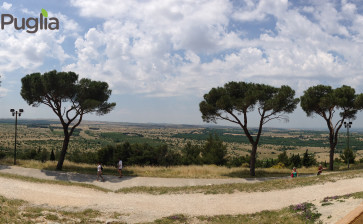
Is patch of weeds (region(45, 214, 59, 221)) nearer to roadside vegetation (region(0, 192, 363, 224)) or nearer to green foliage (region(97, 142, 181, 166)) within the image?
roadside vegetation (region(0, 192, 363, 224))

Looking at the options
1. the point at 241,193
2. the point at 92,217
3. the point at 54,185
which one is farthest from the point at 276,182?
the point at 54,185

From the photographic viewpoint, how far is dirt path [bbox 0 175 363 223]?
36.3ft

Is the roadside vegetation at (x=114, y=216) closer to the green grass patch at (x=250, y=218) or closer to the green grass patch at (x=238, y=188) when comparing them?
the green grass patch at (x=250, y=218)

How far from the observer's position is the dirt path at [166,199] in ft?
36.3

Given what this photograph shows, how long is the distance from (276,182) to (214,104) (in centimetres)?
931

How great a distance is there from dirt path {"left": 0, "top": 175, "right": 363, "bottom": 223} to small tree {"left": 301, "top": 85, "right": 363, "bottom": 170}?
11549mm

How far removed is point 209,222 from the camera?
9617 millimetres

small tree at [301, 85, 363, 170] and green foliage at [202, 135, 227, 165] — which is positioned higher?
small tree at [301, 85, 363, 170]

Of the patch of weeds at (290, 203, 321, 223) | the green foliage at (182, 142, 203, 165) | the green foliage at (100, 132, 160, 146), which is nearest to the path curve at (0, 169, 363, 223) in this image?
the patch of weeds at (290, 203, 321, 223)

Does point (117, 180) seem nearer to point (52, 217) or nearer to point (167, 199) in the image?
point (167, 199)

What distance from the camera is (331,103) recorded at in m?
24.1

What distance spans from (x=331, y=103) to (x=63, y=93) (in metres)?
23.9

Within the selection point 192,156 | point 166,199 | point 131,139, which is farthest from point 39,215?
point 131,139

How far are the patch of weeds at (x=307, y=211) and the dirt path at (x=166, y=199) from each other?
109 centimetres
